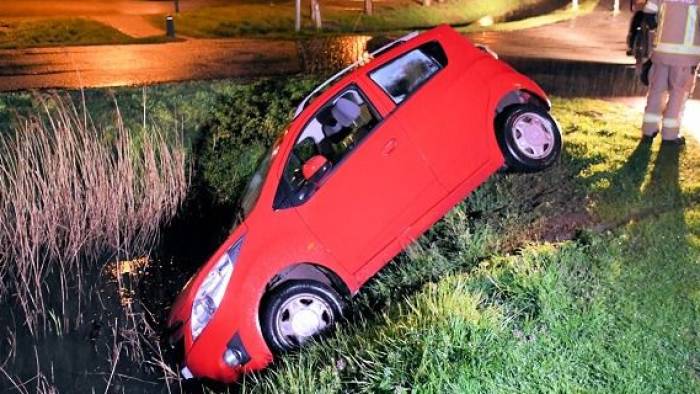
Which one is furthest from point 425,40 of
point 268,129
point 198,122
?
point 198,122

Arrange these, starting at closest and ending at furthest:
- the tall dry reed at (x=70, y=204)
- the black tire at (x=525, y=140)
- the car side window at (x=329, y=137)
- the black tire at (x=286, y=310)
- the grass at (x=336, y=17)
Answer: the black tire at (x=286, y=310)
the car side window at (x=329, y=137)
the black tire at (x=525, y=140)
the tall dry reed at (x=70, y=204)
the grass at (x=336, y=17)

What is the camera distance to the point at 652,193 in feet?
20.2

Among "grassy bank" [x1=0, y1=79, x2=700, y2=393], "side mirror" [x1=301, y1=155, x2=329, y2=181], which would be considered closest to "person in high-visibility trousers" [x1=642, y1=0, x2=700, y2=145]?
"grassy bank" [x1=0, y1=79, x2=700, y2=393]

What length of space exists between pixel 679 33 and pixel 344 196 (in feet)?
12.2

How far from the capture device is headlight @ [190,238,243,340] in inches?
215

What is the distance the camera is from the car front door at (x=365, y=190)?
5.52 metres

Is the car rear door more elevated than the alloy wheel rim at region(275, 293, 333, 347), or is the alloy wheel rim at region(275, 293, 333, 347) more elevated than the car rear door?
the car rear door

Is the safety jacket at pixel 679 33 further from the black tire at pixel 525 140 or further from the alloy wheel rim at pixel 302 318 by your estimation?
the alloy wheel rim at pixel 302 318

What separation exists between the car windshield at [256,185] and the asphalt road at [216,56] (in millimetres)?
5618

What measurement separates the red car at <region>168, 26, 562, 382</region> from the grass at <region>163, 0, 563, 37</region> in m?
11.2

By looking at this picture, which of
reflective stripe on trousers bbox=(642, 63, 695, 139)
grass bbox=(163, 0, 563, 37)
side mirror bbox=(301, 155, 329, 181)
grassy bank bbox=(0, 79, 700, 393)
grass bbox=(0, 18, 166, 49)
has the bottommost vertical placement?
grassy bank bbox=(0, 79, 700, 393)

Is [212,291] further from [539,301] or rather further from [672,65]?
[672,65]

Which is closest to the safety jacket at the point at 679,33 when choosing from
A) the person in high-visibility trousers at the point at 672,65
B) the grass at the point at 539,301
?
the person in high-visibility trousers at the point at 672,65

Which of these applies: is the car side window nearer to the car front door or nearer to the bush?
the car front door
